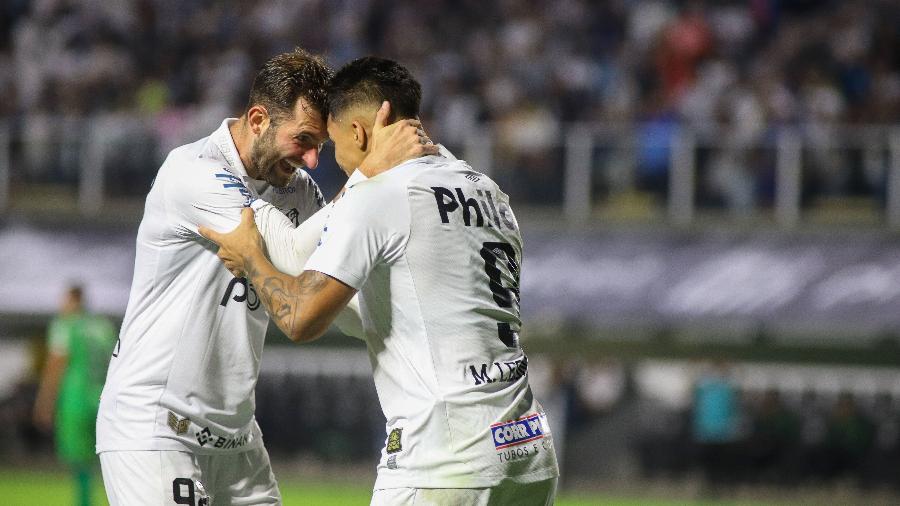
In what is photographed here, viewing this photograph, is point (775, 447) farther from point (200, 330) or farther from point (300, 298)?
point (300, 298)

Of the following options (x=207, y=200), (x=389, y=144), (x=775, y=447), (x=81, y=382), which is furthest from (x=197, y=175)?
(x=775, y=447)

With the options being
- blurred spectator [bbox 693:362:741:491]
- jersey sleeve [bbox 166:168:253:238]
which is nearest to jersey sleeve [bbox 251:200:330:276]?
jersey sleeve [bbox 166:168:253:238]

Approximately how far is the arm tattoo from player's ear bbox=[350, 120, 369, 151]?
53 cm

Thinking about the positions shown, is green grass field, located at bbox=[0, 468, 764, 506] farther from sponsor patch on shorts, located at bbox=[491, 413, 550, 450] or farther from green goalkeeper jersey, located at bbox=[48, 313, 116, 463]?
sponsor patch on shorts, located at bbox=[491, 413, 550, 450]

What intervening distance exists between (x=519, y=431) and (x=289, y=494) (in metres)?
11.1

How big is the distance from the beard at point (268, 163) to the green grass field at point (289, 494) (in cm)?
851

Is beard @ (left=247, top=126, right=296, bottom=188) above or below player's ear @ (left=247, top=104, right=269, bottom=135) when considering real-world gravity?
below

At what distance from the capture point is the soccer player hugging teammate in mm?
4133

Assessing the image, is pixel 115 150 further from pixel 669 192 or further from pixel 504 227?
pixel 504 227

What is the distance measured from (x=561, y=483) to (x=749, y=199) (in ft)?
14.9

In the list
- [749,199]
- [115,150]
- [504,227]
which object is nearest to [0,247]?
[115,150]

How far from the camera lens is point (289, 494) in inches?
589

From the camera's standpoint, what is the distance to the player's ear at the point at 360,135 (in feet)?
14.6

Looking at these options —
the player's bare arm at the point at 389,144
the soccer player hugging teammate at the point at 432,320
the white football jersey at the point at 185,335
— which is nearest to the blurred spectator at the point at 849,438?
the white football jersey at the point at 185,335
